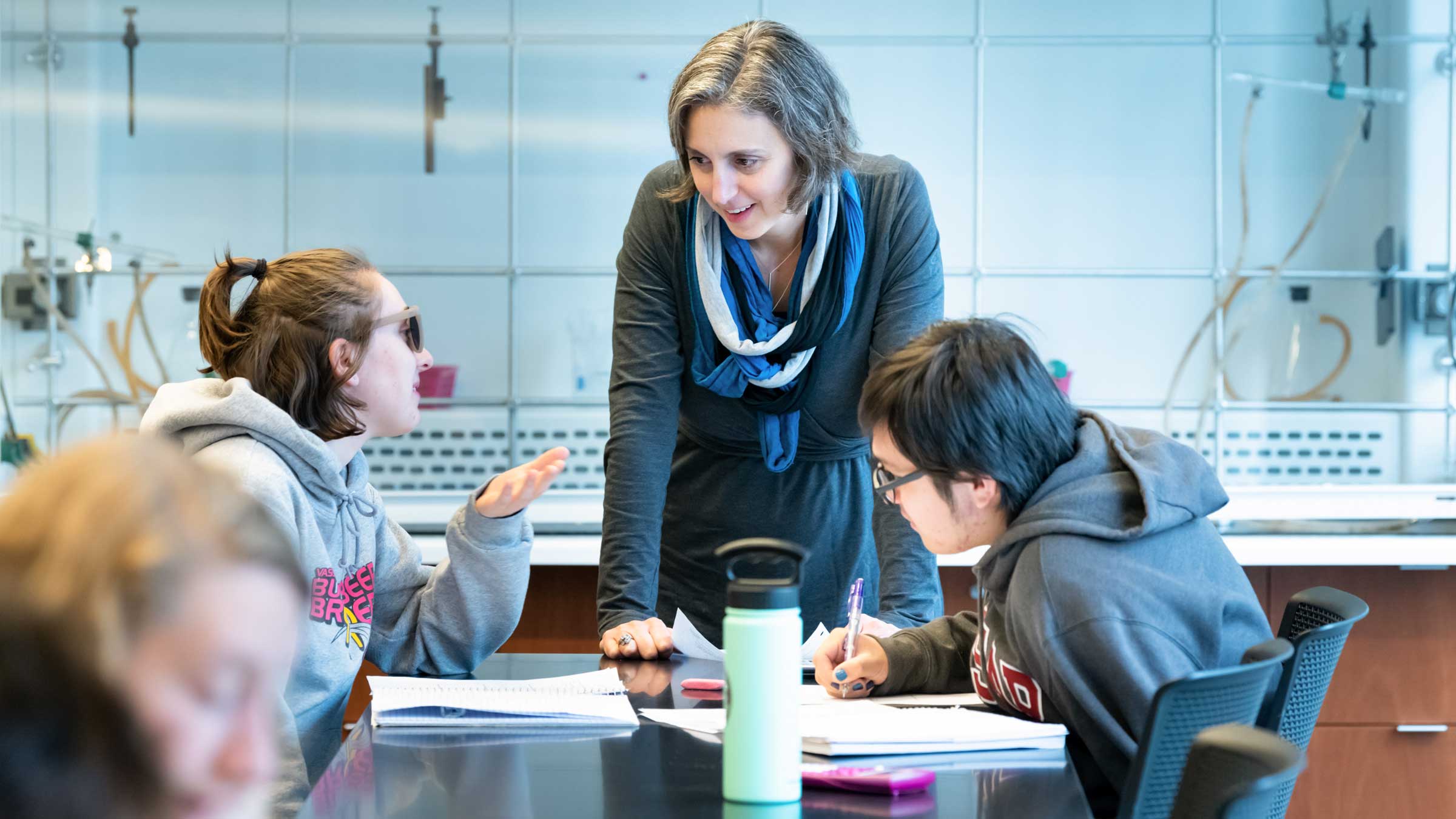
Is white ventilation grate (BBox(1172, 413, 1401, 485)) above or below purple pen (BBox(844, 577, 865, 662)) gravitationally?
above

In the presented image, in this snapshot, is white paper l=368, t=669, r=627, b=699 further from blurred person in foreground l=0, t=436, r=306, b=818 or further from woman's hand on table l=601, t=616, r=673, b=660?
blurred person in foreground l=0, t=436, r=306, b=818

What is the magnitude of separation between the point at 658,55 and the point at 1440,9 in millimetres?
1703

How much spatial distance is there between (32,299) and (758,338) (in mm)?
2144

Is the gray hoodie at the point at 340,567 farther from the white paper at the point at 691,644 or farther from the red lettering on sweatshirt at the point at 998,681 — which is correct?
the red lettering on sweatshirt at the point at 998,681

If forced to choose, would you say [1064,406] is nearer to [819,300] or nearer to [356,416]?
[819,300]

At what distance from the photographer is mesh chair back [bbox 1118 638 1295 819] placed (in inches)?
27.9

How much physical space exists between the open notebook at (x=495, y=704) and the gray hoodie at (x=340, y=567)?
0.30 feet

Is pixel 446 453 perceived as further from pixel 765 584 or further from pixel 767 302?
pixel 765 584

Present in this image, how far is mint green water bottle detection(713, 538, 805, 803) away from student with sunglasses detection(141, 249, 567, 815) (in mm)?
452

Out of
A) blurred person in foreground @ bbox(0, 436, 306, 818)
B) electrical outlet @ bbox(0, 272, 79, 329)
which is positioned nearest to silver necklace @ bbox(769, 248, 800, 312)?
blurred person in foreground @ bbox(0, 436, 306, 818)

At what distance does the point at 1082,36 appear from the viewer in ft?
9.35

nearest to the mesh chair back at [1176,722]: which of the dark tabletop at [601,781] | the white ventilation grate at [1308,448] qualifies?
the dark tabletop at [601,781]

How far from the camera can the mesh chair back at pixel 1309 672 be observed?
2.98 ft

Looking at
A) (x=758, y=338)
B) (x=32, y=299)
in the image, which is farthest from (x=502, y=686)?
(x=32, y=299)
